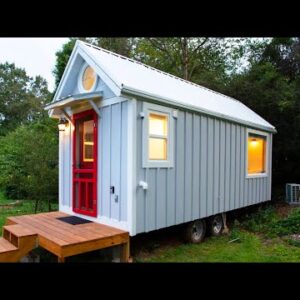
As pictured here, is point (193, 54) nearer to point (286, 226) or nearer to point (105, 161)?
point (286, 226)

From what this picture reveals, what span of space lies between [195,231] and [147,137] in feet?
7.65

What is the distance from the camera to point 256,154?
8.41m

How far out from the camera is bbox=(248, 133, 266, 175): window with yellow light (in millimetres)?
8070

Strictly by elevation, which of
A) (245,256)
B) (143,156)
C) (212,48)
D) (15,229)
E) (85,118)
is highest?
(212,48)

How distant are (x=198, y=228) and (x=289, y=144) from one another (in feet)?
18.9

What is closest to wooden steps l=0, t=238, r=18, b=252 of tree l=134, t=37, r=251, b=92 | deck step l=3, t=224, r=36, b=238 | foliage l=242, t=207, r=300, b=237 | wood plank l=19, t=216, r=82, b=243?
deck step l=3, t=224, r=36, b=238

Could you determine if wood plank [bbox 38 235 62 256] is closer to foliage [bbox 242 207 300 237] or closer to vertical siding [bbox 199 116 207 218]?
vertical siding [bbox 199 116 207 218]

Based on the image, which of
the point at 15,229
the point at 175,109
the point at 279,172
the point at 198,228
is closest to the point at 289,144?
the point at 279,172
